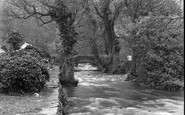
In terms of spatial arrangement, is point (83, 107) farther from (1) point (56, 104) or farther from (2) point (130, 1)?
(2) point (130, 1)

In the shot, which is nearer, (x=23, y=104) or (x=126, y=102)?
(x=23, y=104)

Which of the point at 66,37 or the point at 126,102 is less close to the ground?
the point at 66,37

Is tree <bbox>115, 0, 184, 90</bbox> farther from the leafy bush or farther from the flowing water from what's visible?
the leafy bush

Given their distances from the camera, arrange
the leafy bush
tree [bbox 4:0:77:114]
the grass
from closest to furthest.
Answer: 1. the grass
2. the leafy bush
3. tree [bbox 4:0:77:114]

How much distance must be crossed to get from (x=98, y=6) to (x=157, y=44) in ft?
38.0

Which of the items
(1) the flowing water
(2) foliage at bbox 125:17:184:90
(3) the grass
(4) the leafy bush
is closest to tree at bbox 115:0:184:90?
(2) foliage at bbox 125:17:184:90

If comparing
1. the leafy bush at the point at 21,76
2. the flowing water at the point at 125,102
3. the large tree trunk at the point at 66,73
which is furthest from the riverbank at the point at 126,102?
the leafy bush at the point at 21,76

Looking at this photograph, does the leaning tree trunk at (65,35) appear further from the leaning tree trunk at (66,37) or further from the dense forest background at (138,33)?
the dense forest background at (138,33)

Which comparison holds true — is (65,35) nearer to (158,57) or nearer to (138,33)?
→ (138,33)

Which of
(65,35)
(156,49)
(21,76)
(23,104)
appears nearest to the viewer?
(23,104)

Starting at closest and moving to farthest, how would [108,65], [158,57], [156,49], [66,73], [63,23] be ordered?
1. [63,23]
2. [158,57]
3. [66,73]
4. [156,49]
5. [108,65]

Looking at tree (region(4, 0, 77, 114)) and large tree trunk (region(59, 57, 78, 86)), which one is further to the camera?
large tree trunk (region(59, 57, 78, 86))

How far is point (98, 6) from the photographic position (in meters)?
28.6

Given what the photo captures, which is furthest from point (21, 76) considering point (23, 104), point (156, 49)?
point (156, 49)
